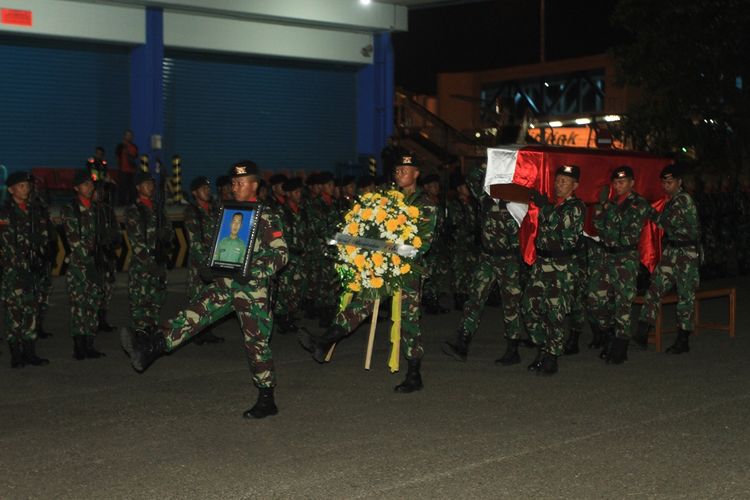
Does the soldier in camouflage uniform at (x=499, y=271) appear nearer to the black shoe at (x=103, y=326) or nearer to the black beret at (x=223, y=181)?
the black beret at (x=223, y=181)

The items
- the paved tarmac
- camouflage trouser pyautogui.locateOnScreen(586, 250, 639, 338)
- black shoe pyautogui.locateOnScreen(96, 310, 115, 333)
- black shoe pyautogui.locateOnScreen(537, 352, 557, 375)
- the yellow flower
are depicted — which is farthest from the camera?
black shoe pyautogui.locateOnScreen(96, 310, 115, 333)

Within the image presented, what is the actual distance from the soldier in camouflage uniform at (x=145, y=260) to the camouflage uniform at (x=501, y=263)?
3676 mm

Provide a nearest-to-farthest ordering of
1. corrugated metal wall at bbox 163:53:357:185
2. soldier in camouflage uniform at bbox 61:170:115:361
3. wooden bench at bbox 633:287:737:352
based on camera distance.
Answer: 1. soldier in camouflage uniform at bbox 61:170:115:361
2. wooden bench at bbox 633:287:737:352
3. corrugated metal wall at bbox 163:53:357:185

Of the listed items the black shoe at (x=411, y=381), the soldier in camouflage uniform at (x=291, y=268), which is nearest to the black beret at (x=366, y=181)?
the soldier in camouflage uniform at (x=291, y=268)

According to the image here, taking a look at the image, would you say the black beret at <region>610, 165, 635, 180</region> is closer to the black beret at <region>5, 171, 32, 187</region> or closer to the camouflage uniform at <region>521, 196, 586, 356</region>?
the camouflage uniform at <region>521, 196, 586, 356</region>

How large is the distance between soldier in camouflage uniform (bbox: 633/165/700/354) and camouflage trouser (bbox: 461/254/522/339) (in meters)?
1.67

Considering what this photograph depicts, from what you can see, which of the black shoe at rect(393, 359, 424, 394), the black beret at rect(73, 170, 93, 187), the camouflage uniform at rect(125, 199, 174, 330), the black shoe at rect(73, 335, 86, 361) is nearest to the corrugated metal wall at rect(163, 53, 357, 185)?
the camouflage uniform at rect(125, 199, 174, 330)

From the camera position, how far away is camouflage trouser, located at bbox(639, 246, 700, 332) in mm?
12266

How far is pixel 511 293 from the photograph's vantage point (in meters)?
11.4

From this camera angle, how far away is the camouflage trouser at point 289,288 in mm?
14227

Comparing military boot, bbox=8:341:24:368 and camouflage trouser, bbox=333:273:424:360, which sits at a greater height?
camouflage trouser, bbox=333:273:424:360

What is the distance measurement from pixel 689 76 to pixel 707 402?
1239cm

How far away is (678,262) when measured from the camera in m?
12.3

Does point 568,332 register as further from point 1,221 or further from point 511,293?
point 1,221
